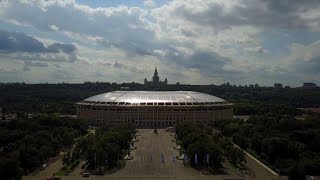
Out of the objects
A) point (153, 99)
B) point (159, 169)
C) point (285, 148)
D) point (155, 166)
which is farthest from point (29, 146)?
point (153, 99)

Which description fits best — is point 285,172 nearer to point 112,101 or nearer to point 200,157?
point 200,157

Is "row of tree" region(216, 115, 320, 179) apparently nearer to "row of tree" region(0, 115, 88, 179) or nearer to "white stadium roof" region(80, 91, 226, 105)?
"white stadium roof" region(80, 91, 226, 105)

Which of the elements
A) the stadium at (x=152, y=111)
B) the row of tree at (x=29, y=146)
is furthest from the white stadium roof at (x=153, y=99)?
the row of tree at (x=29, y=146)

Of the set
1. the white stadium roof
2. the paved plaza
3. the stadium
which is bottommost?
the paved plaza

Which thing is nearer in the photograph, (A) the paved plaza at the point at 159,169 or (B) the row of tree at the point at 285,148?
(B) the row of tree at the point at 285,148

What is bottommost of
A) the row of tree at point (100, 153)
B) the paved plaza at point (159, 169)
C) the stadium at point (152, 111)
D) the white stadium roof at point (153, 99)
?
the paved plaza at point (159, 169)

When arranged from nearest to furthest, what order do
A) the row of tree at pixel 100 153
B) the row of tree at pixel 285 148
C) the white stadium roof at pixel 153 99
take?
the row of tree at pixel 285 148 → the row of tree at pixel 100 153 → the white stadium roof at pixel 153 99

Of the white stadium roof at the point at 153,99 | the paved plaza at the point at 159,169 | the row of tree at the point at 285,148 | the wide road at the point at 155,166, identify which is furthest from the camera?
the white stadium roof at the point at 153,99

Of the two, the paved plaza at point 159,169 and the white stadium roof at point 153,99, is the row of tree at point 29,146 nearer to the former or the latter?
the paved plaza at point 159,169

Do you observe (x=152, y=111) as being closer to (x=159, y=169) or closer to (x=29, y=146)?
(x=29, y=146)

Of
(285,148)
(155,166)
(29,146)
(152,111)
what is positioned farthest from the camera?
(152,111)

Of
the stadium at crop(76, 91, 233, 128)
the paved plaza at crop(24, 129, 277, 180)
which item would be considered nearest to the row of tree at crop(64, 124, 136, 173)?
the paved plaza at crop(24, 129, 277, 180)
